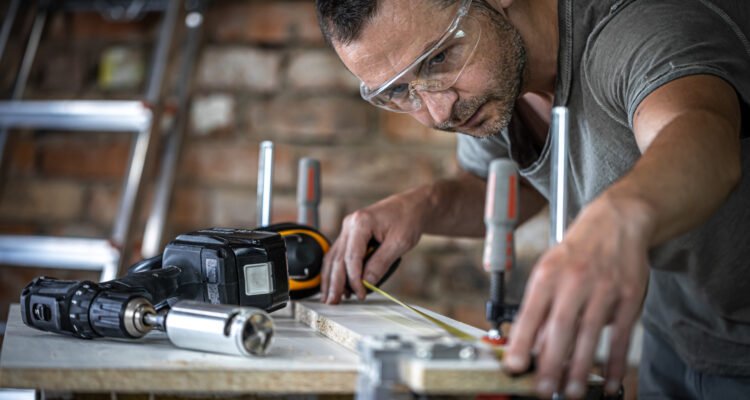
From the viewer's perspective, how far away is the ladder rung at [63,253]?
1.94 metres

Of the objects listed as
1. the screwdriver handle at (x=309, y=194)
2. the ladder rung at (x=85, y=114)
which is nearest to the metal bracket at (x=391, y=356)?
the screwdriver handle at (x=309, y=194)

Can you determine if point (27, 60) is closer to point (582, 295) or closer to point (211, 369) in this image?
point (211, 369)

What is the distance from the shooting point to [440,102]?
4.01ft

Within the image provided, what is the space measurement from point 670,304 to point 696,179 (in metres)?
0.80

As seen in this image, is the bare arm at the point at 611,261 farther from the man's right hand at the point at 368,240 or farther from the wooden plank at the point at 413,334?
the man's right hand at the point at 368,240

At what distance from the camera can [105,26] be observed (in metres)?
2.35

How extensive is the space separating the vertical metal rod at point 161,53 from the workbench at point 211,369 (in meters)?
1.19

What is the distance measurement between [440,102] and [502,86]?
0.32ft

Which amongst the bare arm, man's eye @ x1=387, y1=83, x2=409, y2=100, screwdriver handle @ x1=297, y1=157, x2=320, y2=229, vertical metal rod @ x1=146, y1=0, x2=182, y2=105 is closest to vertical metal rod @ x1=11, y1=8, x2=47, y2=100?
vertical metal rod @ x1=146, y1=0, x2=182, y2=105

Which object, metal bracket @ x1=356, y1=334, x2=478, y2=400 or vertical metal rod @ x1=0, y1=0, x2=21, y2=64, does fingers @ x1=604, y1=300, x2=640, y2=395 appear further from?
vertical metal rod @ x1=0, y1=0, x2=21, y2=64

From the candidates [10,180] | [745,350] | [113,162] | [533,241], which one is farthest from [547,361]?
[10,180]

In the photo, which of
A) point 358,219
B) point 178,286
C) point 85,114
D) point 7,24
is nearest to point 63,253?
point 85,114

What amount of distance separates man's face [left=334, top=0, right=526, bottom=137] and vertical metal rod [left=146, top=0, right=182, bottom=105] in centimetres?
95

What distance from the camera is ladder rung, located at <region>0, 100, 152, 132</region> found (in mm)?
2023
